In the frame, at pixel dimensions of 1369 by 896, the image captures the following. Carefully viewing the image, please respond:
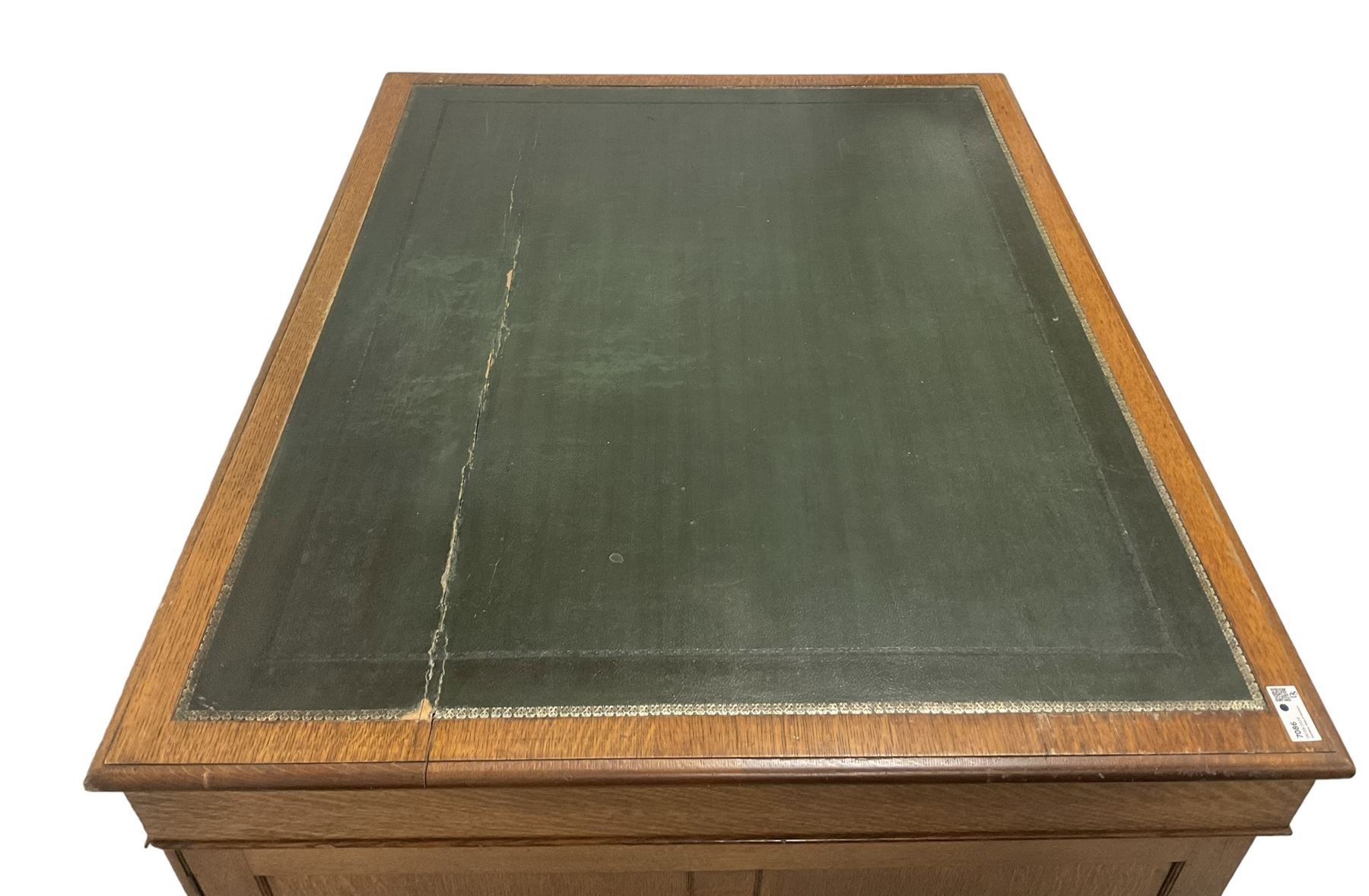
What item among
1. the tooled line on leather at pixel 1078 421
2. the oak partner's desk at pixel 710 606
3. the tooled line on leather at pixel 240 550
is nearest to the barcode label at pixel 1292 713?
the oak partner's desk at pixel 710 606

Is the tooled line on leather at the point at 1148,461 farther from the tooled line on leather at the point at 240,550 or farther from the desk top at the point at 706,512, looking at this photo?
the tooled line on leather at the point at 240,550

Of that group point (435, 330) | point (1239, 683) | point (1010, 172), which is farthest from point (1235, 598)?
point (435, 330)

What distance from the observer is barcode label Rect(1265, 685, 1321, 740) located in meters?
1.14

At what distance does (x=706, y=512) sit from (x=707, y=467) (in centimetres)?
8

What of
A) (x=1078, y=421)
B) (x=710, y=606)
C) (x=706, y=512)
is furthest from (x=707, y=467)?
(x=1078, y=421)

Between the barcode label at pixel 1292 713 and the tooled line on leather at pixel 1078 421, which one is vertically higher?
the tooled line on leather at pixel 1078 421

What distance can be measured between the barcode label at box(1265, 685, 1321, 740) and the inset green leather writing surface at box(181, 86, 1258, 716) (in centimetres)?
3

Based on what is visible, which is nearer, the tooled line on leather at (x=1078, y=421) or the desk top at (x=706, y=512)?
the desk top at (x=706, y=512)

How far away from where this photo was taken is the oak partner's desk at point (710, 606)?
1138 mm

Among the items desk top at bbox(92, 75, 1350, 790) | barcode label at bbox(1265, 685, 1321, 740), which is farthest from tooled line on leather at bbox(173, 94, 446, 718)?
barcode label at bbox(1265, 685, 1321, 740)

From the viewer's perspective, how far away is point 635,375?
1555mm

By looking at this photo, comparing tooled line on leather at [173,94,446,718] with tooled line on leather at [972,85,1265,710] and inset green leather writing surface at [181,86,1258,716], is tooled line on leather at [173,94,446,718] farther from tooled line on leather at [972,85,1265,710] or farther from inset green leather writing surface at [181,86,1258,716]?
tooled line on leather at [972,85,1265,710]

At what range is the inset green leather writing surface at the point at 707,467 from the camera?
1195mm

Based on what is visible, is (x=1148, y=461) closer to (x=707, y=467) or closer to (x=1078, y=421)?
(x=1078, y=421)
